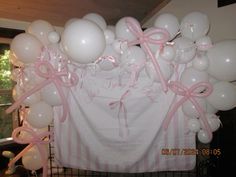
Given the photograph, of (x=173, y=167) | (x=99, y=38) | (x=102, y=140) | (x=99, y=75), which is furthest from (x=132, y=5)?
(x=173, y=167)

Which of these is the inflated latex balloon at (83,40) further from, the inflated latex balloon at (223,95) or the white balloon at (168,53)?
the inflated latex balloon at (223,95)

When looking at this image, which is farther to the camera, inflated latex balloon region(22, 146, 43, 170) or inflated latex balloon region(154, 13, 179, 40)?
inflated latex balloon region(22, 146, 43, 170)

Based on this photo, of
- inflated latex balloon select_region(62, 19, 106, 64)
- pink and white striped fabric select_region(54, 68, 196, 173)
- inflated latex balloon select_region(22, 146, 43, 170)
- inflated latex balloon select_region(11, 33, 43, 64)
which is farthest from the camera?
inflated latex balloon select_region(22, 146, 43, 170)

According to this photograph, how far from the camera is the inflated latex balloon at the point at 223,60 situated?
1282mm

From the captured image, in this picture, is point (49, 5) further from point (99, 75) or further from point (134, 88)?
point (134, 88)

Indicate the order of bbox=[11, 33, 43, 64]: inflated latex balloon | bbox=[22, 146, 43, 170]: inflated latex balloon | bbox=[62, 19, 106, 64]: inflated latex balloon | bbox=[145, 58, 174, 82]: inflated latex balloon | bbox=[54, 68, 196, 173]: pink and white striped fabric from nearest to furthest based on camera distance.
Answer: bbox=[62, 19, 106, 64]: inflated latex balloon → bbox=[145, 58, 174, 82]: inflated latex balloon → bbox=[11, 33, 43, 64]: inflated latex balloon → bbox=[54, 68, 196, 173]: pink and white striped fabric → bbox=[22, 146, 43, 170]: inflated latex balloon

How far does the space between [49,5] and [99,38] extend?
1319 mm

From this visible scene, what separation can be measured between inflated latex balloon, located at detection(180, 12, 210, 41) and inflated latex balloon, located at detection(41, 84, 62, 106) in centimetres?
103

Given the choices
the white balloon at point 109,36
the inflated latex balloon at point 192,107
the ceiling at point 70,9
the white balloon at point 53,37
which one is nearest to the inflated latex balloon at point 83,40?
the white balloon at point 109,36

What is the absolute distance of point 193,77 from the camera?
1.36 meters

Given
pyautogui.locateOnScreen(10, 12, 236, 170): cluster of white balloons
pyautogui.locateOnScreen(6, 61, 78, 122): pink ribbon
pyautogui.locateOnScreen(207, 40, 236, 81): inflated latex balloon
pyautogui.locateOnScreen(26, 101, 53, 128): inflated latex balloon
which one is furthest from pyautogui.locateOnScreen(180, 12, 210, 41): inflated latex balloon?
pyautogui.locateOnScreen(26, 101, 53, 128): inflated latex balloon

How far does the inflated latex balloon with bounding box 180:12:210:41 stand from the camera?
4.44 ft

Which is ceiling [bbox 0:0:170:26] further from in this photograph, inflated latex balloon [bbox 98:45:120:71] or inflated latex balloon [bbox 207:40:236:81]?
inflated latex balloon [bbox 207:40:236:81]

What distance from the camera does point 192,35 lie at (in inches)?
54.2
